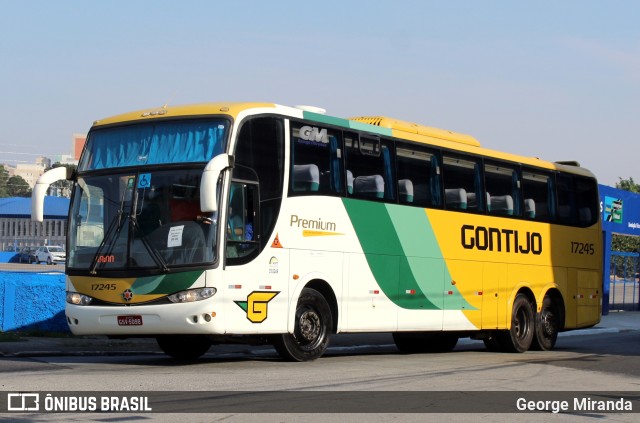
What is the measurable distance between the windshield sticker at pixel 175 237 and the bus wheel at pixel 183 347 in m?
2.44

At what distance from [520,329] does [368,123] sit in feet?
19.5

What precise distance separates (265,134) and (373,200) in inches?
113

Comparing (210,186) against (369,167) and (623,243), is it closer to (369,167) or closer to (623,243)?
(369,167)

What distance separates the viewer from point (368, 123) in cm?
1769

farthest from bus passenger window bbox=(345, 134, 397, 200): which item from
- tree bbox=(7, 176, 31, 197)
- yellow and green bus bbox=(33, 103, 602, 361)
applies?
tree bbox=(7, 176, 31, 197)

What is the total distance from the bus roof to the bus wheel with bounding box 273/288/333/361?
2724 mm

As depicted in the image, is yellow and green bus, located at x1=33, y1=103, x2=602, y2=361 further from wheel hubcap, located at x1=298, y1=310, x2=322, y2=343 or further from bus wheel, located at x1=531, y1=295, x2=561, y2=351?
bus wheel, located at x1=531, y1=295, x2=561, y2=351

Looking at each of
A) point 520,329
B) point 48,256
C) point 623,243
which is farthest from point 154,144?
point 623,243

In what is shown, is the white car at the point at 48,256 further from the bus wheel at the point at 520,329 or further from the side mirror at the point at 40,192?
the side mirror at the point at 40,192

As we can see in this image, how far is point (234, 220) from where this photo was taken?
14094 mm

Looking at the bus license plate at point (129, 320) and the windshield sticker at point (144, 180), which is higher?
the windshield sticker at point (144, 180)

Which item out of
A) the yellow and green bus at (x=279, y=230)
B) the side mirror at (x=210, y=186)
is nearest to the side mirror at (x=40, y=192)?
the yellow and green bus at (x=279, y=230)

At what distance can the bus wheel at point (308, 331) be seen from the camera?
15.1m

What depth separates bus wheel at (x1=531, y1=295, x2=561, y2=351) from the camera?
2130cm
